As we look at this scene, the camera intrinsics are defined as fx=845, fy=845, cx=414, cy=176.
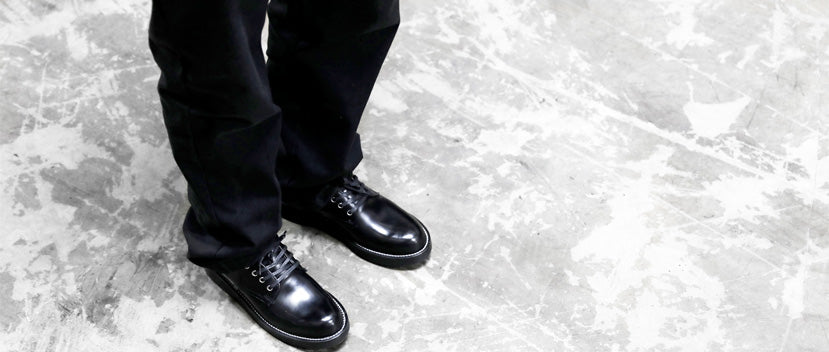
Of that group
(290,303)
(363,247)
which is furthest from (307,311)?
(363,247)

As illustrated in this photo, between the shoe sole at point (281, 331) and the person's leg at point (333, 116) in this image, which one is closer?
the person's leg at point (333, 116)

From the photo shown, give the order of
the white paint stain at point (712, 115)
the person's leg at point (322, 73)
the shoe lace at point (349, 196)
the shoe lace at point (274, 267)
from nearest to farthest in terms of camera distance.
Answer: the person's leg at point (322, 73) < the shoe lace at point (274, 267) < the shoe lace at point (349, 196) < the white paint stain at point (712, 115)

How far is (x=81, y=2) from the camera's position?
5.83 ft

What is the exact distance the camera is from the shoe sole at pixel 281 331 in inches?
50.3

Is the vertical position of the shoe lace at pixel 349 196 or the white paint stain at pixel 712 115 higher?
the white paint stain at pixel 712 115

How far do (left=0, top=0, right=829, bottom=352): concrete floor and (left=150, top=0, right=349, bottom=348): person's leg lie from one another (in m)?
0.08

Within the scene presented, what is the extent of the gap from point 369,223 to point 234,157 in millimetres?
367

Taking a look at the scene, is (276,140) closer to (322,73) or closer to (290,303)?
(322,73)

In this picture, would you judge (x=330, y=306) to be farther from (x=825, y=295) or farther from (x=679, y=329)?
(x=825, y=295)

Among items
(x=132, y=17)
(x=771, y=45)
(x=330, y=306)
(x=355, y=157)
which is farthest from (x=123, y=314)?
(x=771, y=45)

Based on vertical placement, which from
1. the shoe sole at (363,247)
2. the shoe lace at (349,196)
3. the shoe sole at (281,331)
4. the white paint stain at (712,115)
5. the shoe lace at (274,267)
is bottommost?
the shoe sole at (281,331)

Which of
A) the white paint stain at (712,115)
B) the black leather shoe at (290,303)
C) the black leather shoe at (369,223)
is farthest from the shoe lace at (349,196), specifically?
the white paint stain at (712,115)

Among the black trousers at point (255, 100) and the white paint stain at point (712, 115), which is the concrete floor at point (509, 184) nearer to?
the white paint stain at point (712, 115)

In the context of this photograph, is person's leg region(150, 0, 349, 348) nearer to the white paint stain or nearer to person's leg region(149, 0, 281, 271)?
person's leg region(149, 0, 281, 271)
